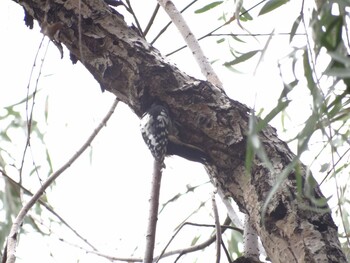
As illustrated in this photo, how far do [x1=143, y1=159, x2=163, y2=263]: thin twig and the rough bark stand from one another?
156 millimetres

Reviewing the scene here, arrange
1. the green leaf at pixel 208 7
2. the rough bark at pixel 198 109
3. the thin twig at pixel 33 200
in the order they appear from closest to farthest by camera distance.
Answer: the rough bark at pixel 198 109 < the thin twig at pixel 33 200 < the green leaf at pixel 208 7

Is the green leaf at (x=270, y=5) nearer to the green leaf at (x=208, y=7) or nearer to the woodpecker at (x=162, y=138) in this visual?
the woodpecker at (x=162, y=138)

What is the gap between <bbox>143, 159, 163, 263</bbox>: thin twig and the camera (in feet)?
4.42

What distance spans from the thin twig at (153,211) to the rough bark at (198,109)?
0.51 ft

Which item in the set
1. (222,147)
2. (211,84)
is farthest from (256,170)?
(211,84)

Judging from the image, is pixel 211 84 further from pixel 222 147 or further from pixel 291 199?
pixel 291 199

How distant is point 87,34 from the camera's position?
4.47 feet

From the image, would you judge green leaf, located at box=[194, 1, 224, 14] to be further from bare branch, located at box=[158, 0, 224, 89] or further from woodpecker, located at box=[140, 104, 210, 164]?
woodpecker, located at box=[140, 104, 210, 164]

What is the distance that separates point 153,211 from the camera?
1428 millimetres

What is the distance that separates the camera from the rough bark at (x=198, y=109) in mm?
1121

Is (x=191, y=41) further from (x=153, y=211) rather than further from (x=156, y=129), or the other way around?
(x=153, y=211)

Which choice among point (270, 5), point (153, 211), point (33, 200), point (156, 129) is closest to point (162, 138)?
point (156, 129)

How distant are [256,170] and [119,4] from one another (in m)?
0.51

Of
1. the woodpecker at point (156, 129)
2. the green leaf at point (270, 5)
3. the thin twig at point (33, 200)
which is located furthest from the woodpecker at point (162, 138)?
the green leaf at point (270, 5)
